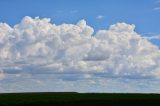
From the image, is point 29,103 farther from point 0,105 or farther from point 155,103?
point 155,103

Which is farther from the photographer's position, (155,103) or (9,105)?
(155,103)

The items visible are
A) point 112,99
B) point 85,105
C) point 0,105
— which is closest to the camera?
point 0,105

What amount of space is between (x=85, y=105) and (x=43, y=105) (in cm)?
640

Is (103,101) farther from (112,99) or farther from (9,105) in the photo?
(9,105)

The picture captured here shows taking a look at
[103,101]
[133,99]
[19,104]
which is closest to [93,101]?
[103,101]

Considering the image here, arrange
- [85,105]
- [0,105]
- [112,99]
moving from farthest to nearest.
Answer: [112,99]
[85,105]
[0,105]

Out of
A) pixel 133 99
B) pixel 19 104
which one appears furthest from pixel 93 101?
pixel 19 104

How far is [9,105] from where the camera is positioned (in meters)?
71.1

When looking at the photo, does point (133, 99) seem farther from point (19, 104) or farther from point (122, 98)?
point (19, 104)

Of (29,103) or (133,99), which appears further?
(133,99)

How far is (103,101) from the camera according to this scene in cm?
7819

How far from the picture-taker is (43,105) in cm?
7281

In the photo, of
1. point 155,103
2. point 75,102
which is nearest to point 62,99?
point 75,102

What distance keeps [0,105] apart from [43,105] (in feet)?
20.6
